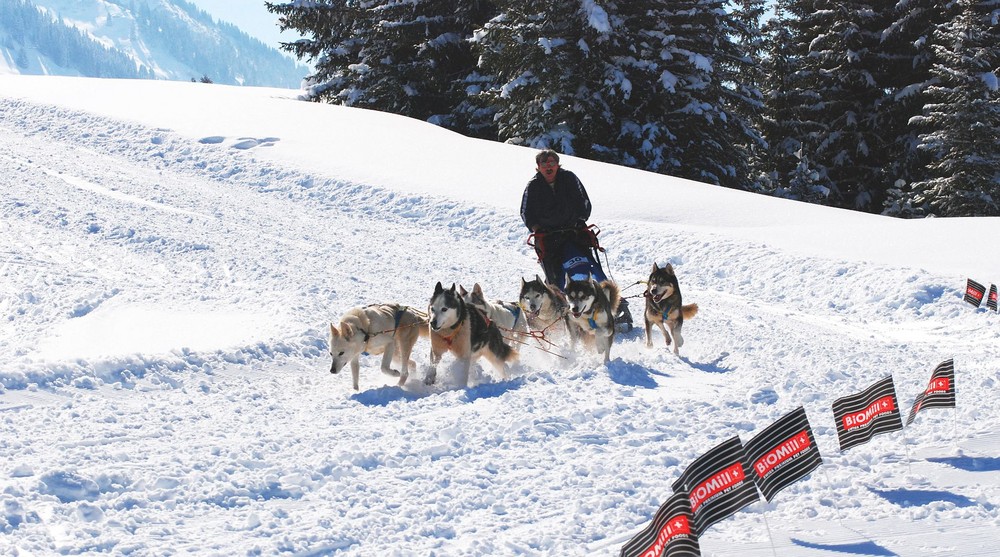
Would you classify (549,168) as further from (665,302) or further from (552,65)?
(552,65)

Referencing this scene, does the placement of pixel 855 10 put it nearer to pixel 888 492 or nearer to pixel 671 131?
pixel 671 131

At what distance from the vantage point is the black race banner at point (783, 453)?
13.7ft

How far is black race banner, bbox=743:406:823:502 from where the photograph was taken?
165 inches

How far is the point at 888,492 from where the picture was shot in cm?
468

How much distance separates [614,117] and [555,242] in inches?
490

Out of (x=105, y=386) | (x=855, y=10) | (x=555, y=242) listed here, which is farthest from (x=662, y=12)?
(x=105, y=386)

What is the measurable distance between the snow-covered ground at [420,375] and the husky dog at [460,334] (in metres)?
0.23

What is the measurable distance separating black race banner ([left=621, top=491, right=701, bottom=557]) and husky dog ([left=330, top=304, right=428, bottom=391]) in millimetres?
4065

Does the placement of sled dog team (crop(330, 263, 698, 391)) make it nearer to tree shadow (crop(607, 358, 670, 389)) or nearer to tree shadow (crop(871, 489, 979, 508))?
tree shadow (crop(607, 358, 670, 389))

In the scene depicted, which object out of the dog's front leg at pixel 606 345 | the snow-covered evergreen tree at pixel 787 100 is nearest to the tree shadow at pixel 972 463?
the dog's front leg at pixel 606 345

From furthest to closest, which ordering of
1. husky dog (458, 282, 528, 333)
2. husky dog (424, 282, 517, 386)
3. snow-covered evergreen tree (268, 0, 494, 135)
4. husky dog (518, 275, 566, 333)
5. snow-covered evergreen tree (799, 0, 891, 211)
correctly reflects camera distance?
snow-covered evergreen tree (799, 0, 891, 211), snow-covered evergreen tree (268, 0, 494, 135), husky dog (518, 275, 566, 333), husky dog (458, 282, 528, 333), husky dog (424, 282, 517, 386)

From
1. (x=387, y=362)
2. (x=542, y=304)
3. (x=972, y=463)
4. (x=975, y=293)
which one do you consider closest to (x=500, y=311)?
(x=542, y=304)

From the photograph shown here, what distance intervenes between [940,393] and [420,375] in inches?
157

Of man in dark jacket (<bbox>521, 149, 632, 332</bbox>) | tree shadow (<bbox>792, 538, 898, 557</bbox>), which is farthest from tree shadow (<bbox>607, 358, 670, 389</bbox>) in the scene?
tree shadow (<bbox>792, 538, 898, 557</bbox>)
